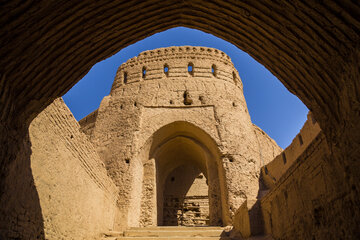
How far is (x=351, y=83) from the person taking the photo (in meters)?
2.64

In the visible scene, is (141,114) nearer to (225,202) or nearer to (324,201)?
(225,202)

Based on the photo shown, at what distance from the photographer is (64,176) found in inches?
237

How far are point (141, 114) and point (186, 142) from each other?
8.46ft

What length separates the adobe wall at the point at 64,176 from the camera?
17.0 ft

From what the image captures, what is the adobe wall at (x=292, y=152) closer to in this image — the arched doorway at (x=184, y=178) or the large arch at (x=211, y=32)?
the arched doorway at (x=184, y=178)

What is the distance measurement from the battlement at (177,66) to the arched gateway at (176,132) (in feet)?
0.16

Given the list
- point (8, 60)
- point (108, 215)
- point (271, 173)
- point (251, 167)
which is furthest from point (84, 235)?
point (271, 173)

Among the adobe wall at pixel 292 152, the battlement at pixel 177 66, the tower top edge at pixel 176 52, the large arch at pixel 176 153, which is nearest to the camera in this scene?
the adobe wall at pixel 292 152

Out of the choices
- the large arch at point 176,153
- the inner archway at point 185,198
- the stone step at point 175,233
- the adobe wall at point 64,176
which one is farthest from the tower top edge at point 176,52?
the stone step at point 175,233

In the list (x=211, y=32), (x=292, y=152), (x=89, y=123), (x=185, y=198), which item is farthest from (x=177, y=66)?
(x=211, y=32)

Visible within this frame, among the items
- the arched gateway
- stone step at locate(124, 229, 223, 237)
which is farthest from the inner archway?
stone step at locate(124, 229, 223, 237)

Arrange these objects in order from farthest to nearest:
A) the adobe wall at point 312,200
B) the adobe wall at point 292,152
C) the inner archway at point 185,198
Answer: the inner archway at point 185,198 → the adobe wall at point 292,152 → the adobe wall at point 312,200

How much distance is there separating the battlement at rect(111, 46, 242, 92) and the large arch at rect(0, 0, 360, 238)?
10.3 m

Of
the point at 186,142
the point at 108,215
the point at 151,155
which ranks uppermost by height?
the point at 186,142
